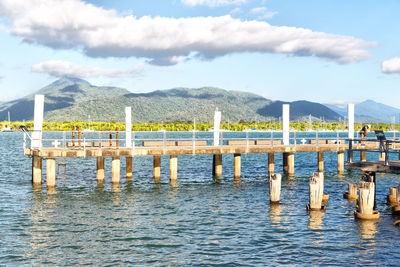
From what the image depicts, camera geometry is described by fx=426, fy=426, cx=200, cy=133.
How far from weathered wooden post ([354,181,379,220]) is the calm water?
46 centimetres

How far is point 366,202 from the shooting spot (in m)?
22.2

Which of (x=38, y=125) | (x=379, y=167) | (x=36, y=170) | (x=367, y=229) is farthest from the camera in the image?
(x=36, y=170)

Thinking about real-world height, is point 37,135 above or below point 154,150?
above

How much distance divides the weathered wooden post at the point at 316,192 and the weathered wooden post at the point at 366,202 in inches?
87.0

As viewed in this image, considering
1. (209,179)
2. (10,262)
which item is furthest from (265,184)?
(10,262)

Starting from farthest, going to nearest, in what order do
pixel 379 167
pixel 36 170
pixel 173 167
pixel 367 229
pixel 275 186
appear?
pixel 173 167
pixel 36 170
pixel 275 186
pixel 379 167
pixel 367 229

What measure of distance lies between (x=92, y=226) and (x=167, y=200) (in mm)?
7900

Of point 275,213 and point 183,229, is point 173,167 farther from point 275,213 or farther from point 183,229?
point 183,229

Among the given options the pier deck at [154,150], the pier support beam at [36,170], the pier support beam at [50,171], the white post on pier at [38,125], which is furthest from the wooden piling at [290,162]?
the white post on pier at [38,125]

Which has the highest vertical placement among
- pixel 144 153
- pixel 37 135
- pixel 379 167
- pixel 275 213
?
pixel 37 135

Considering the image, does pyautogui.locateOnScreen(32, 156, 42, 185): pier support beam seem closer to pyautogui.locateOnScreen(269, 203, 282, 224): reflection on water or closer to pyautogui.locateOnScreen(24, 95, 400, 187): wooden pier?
pyautogui.locateOnScreen(24, 95, 400, 187): wooden pier

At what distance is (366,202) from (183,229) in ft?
31.5

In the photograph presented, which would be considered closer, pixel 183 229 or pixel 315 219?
pixel 183 229

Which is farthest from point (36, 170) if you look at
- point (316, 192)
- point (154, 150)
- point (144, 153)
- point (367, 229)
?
point (367, 229)
